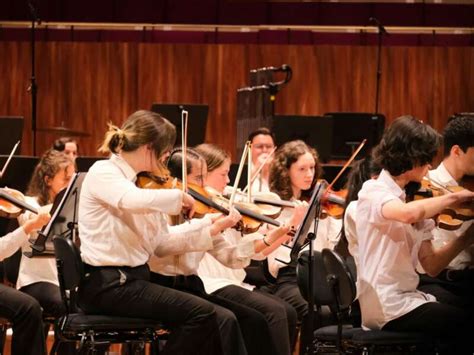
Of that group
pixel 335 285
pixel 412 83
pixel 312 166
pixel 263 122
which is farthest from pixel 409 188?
pixel 412 83

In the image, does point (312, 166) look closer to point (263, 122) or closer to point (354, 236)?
point (354, 236)

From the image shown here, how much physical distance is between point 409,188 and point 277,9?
675 centimetres

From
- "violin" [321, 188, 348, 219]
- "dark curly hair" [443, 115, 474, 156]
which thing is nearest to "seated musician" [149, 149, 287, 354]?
"violin" [321, 188, 348, 219]

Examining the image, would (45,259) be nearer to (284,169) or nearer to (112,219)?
(112,219)

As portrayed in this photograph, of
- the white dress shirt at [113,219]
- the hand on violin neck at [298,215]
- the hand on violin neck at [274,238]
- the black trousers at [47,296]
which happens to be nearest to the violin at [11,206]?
the black trousers at [47,296]

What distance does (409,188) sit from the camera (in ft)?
11.6

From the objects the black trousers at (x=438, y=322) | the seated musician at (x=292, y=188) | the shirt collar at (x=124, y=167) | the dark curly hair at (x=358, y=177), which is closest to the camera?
Answer: the black trousers at (x=438, y=322)

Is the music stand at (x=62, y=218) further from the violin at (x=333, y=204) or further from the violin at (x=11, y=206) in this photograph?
the violin at (x=333, y=204)

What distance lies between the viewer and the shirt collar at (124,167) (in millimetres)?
4051

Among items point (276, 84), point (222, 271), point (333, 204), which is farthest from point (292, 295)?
point (276, 84)

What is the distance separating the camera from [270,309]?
466cm

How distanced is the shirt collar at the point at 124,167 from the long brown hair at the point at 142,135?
41 mm

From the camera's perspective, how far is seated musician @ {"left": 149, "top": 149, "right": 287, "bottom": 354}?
14.0ft

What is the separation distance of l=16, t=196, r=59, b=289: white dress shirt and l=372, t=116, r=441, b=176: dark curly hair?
228 cm
